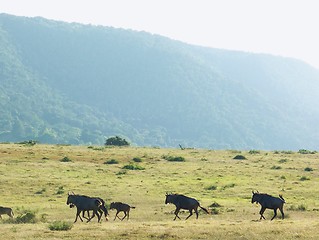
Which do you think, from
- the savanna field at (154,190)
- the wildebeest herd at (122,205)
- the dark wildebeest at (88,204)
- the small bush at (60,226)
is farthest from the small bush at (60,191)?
the small bush at (60,226)

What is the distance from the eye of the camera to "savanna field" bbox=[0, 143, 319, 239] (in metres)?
26.2

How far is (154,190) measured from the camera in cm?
4266

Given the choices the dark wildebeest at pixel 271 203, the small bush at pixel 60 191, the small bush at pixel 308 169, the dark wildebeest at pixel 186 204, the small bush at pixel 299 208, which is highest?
the dark wildebeest at pixel 271 203

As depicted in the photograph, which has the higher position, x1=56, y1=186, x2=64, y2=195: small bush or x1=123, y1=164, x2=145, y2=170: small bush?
x1=123, y1=164, x2=145, y2=170: small bush

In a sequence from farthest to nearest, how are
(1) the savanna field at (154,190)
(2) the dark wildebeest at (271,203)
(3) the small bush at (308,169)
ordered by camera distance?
(3) the small bush at (308,169), (2) the dark wildebeest at (271,203), (1) the savanna field at (154,190)

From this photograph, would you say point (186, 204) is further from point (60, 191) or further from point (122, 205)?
point (60, 191)

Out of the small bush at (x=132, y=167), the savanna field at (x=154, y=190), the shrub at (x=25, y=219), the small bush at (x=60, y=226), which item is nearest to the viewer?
the savanna field at (x=154, y=190)

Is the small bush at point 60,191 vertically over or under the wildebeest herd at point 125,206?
under

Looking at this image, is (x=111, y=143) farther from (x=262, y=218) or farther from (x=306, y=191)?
(x=262, y=218)

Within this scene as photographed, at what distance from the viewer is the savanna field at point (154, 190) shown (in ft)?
86.1

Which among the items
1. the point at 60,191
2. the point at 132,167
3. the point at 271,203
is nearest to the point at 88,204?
the point at 271,203

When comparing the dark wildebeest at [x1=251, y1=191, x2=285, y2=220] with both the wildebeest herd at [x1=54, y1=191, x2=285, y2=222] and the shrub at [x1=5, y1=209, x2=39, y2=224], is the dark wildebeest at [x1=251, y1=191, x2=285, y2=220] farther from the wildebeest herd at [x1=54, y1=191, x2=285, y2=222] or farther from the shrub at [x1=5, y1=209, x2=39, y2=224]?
the shrub at [x1=5, y1=209, x2=39, y2=224]

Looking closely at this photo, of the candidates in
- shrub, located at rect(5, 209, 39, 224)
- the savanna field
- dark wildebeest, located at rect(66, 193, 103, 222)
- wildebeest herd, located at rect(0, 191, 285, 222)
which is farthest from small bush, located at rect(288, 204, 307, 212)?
shrub, located at rect(5, 209, 39, 224)

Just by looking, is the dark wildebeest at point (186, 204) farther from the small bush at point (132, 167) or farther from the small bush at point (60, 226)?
the small bush at point (132, 167)
